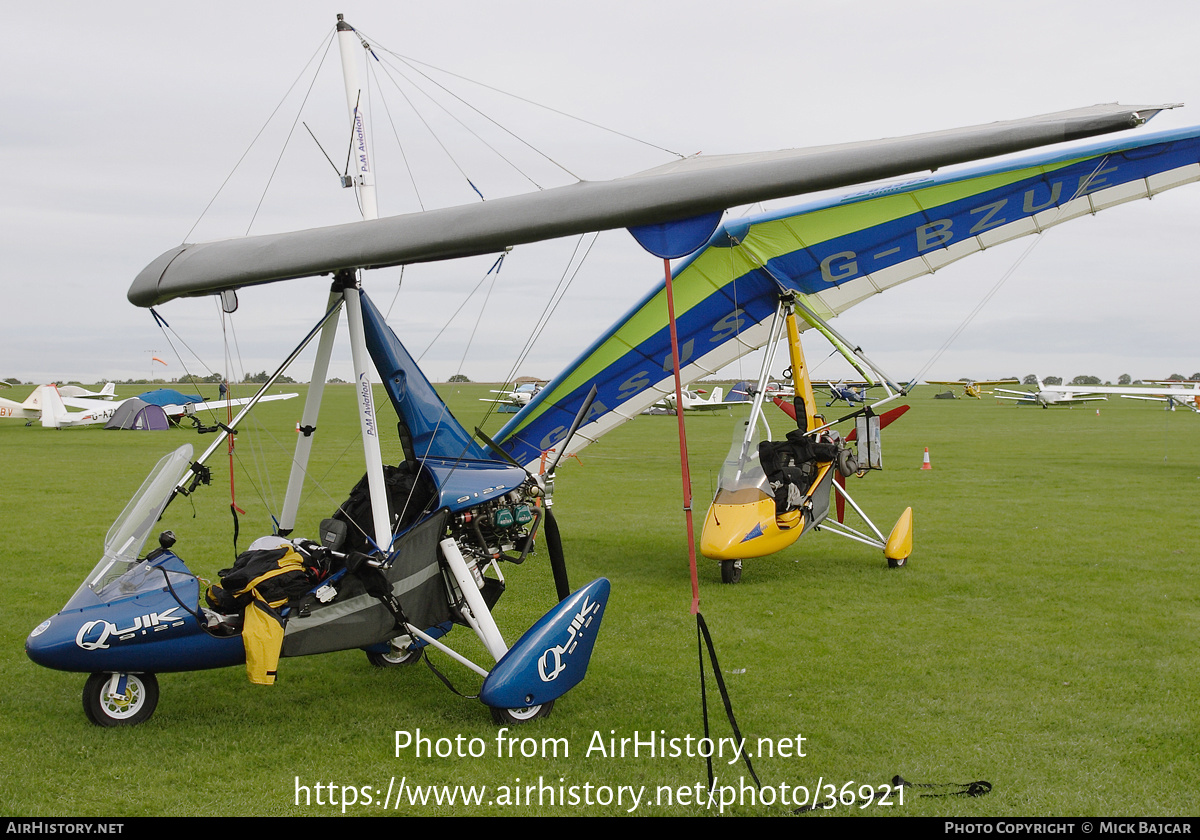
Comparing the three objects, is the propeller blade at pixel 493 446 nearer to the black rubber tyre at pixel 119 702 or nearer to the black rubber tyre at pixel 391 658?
the black rubber tyre at pixel 391 658

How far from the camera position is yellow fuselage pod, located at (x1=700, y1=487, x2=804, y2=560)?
841 cm

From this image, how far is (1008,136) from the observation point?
11.2 feet

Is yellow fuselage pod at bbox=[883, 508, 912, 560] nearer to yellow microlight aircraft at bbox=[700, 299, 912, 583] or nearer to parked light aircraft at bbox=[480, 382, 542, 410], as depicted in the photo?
yellow microlight aircraft at bbox=[700, 299, 912, 583]

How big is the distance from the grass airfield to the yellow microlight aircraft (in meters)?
0.38

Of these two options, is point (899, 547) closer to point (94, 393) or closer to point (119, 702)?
point (119, 702)

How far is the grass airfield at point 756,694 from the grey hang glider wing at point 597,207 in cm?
118

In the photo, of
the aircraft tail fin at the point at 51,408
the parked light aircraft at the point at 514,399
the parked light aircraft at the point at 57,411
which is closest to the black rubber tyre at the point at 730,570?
the parked light aircraft at the point at 514,399

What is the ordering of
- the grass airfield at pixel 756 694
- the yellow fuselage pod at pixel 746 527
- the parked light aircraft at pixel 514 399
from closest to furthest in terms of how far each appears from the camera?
1. the grass airfield at pixel 756 694
2. the yellow fuselage pod at pixel 746 527
3. the parked light aircraft at pixel 514 399

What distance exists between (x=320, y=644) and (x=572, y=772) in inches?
63.4

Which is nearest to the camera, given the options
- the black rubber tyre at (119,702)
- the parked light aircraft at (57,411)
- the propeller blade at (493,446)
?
the black rubber tyre at (119,702)

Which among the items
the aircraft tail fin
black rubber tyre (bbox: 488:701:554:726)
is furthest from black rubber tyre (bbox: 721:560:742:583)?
the aircraft tail fin

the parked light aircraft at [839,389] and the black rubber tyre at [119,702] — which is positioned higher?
the parked light aircraft at [839,389]

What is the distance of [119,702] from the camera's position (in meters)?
4.89

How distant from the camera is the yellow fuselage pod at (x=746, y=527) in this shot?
27.6 ft
